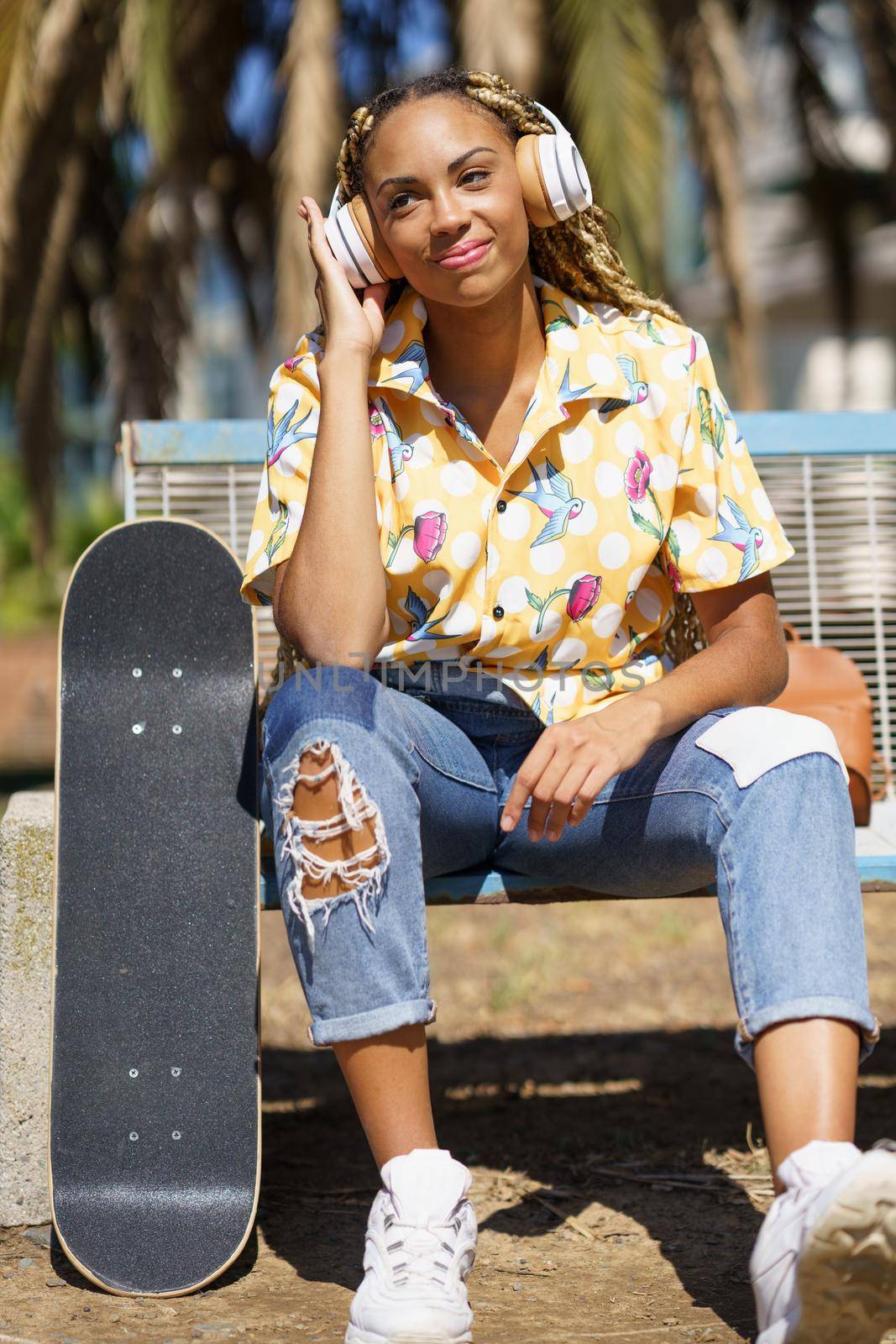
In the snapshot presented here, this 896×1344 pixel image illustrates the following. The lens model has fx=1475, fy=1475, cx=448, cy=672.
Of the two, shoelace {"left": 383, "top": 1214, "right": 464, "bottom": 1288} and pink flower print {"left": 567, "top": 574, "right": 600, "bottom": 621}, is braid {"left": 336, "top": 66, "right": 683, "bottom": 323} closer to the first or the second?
pink flower print {"left": 567, "top": 574, "right": 600, "bottom": 621}

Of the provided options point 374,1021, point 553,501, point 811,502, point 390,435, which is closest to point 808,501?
point 811,502

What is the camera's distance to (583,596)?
2334 mm

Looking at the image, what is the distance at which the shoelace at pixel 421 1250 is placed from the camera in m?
1.84

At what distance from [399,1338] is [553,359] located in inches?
58.8

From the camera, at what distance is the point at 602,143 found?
6359mm

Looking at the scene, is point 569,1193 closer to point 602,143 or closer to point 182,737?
point 182,737

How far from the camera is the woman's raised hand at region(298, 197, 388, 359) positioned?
7.66 feet

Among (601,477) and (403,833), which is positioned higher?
(601,477)

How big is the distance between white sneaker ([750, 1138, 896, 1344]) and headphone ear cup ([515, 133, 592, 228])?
57.3 inches

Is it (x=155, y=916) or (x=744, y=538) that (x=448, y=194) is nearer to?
(x=744, y=538)

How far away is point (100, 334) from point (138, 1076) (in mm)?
10557

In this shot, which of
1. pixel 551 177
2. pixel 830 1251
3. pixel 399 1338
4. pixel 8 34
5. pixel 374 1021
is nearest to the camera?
pixel 830 1251

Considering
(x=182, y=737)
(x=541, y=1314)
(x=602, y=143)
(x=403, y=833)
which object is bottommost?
(x=541, y=1314)

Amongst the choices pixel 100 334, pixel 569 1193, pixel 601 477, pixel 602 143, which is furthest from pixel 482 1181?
pixel 100 334
